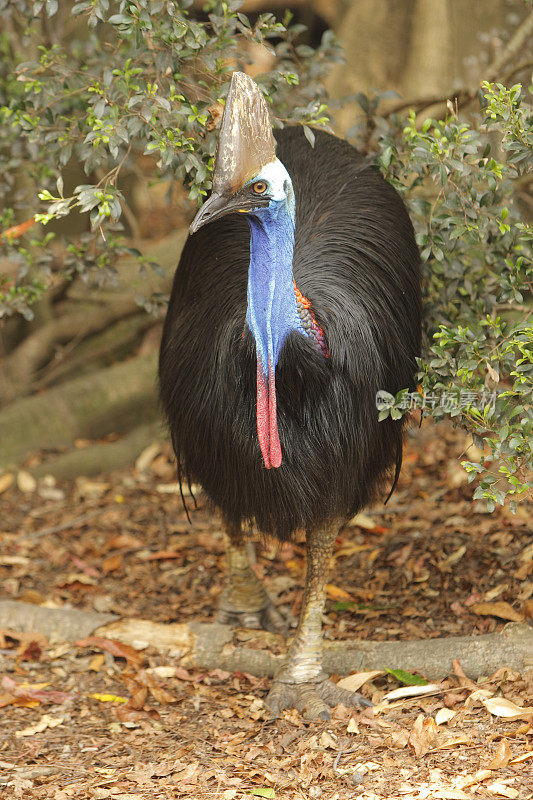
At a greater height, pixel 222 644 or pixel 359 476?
pixel 359 476

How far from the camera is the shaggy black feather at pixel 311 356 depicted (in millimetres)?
3424

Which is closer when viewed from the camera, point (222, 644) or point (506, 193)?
point (506, 193)

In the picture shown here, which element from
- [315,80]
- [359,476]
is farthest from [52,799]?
[315,80]

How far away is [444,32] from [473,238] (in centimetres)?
371

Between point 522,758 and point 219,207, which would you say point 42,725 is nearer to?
point 522,758

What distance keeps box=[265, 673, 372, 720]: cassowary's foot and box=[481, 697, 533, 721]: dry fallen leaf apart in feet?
1.59

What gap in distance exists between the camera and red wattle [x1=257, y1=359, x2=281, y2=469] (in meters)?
3.19

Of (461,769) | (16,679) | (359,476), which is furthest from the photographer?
(16,679)

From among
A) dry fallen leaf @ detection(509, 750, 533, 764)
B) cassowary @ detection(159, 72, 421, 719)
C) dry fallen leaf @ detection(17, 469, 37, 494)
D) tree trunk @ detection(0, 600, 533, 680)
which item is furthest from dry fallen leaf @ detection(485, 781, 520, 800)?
dry fallen leaf @ detection(17, 469, 37, 494)

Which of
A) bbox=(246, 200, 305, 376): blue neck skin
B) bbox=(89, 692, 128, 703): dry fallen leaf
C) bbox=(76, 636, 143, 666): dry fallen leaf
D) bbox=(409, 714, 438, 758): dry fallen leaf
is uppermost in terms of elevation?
bbox=(246, 200, 305, 376): blue neck skin

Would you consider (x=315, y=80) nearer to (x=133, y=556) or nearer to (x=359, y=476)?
(x=359, y=476)

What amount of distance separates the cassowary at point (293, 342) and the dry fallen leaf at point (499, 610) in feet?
2.32

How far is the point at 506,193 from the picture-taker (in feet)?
12.2

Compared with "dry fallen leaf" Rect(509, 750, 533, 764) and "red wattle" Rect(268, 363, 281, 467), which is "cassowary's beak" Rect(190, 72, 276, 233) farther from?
"dry fallen leaf" Rect(509, 750, 533, 764)
